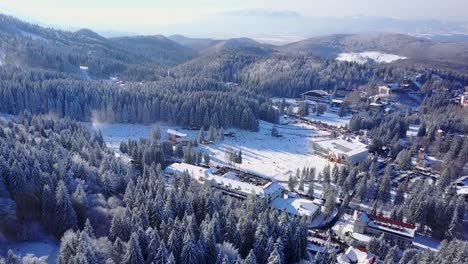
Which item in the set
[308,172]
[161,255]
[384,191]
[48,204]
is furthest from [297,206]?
[48,204]

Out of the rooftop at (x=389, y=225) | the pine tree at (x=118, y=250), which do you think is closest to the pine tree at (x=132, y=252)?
the pine tree at (x=118, y=250)

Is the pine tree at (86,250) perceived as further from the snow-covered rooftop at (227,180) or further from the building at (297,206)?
the building at (297,206)

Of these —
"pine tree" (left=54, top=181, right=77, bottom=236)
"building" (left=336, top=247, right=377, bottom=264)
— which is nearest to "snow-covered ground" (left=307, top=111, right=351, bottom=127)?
"building" (left=336, top=247, right=377, bottom=264)

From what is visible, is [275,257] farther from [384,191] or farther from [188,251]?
[384,191]

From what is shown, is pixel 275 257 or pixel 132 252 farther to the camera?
pixel 275 257

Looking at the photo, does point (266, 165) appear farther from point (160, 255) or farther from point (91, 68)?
point (91, 68)

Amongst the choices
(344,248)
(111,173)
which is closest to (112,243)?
(111,173)

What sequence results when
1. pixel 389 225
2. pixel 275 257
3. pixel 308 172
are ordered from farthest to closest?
1. pixel 308 172
2. pixel 389 225
3. pixel 275 257

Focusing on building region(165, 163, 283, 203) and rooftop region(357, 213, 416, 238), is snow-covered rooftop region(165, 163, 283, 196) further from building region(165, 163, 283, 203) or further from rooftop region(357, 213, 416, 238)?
rooftop region(357, 213, 416, 238)
